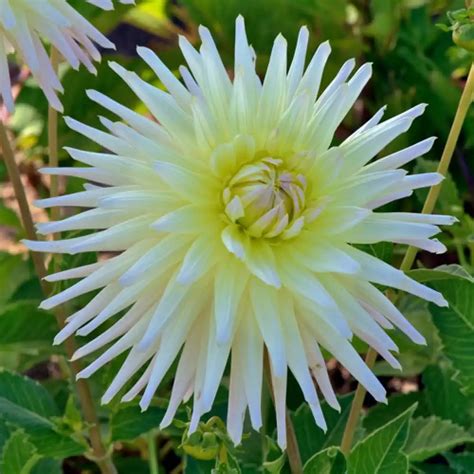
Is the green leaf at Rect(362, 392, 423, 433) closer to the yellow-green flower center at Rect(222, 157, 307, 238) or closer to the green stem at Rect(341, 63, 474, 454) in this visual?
the green stem at Rect(341, 63, 474, 454)

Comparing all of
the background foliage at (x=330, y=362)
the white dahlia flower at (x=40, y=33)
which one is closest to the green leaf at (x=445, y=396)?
the background foliage at (x=330, y=362)

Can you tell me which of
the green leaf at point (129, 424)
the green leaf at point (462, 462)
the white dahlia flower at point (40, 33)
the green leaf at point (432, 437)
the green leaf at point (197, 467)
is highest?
the white dahlia flower at point (40, 33)

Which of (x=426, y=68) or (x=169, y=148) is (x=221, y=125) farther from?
(x=426, y=68)

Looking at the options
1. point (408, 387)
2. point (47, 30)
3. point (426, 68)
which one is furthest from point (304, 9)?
point (47, 30)

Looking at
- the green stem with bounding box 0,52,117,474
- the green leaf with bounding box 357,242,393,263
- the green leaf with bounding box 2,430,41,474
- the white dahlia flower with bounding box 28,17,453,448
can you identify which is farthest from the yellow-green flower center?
the green leaf with bounding box 2,430,41,474

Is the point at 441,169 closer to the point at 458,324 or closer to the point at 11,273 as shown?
the point at 458,324

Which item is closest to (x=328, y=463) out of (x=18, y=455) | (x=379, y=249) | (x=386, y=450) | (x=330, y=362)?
(x=386, y=450)

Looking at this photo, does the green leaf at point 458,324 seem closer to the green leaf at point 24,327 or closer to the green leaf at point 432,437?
the green leaf at point 432,437
